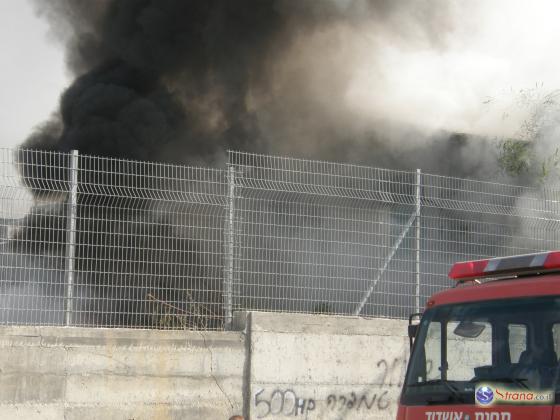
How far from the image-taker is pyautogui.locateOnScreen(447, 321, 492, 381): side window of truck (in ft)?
19.8

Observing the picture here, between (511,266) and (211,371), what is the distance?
181 inches

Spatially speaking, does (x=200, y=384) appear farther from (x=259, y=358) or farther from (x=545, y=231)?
(x=545, y=231)

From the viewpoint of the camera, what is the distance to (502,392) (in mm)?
5699

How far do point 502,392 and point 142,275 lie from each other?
5.07 metres

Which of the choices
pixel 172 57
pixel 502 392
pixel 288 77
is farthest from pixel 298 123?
pixel 502 392

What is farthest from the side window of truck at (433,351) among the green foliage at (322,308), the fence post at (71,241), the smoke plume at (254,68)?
the smoke plume at (254,68)

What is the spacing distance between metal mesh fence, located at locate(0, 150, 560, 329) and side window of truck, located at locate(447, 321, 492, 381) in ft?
14.4

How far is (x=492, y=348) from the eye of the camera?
6031 mm

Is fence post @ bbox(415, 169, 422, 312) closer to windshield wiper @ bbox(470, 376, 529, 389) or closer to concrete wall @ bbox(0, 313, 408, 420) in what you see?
concrete wall @ bbox(0, 313, 408, 420)

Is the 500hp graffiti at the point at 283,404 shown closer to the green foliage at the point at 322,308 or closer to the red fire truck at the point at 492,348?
the green foliage at the point at 322,308

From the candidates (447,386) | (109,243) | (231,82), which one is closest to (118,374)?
(109,243)

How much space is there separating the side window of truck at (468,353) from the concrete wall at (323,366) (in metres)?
4.10

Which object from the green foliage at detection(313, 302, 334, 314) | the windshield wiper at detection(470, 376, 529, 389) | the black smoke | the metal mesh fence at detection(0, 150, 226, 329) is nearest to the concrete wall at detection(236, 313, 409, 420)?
the green foliage at detection(313, 302, 334, 314)

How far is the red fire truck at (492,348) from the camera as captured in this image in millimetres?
5598
